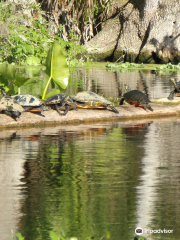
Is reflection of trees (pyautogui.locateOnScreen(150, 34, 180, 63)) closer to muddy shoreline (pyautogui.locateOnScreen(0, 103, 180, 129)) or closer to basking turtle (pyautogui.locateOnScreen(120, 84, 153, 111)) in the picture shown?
muddy shoreline (pyautogui.locateOnScreen(0, 103, 180, 129))

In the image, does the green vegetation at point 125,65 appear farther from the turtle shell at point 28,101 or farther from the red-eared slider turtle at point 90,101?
the turtle shell at point 28,101

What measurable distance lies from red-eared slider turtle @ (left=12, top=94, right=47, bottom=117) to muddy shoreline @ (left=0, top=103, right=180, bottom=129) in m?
0.09

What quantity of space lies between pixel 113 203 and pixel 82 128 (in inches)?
161

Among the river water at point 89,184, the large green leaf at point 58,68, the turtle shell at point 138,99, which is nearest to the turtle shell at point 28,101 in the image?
the river water at point 89,184

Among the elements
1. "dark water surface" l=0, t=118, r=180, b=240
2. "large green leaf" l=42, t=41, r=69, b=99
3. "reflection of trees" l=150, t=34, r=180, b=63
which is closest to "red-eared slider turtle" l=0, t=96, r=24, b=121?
"dark water surface" l=0, t=118, r=180, b=240

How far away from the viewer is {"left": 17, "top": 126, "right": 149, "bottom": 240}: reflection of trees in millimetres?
3293

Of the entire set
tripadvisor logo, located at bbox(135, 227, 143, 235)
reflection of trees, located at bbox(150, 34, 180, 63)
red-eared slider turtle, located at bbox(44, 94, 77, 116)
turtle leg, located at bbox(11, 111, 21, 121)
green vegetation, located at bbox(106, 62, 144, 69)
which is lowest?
green vegetation, located at bbox(106, 62, 144, 69)

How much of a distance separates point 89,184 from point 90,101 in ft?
14.5

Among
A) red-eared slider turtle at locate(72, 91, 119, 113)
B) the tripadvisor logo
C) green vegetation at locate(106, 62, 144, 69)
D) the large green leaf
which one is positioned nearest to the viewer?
the tripadvisor logo

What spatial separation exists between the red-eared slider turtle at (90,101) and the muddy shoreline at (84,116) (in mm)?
104

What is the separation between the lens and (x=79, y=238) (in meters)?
3.06

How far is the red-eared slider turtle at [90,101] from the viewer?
336 inches

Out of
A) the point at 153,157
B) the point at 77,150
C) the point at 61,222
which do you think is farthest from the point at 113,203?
the point at 77,150

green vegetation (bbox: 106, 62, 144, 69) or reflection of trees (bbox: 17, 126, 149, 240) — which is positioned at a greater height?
reflection of trees (bbox: 17, 126, 149, 240)
